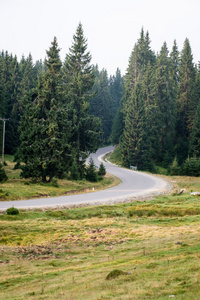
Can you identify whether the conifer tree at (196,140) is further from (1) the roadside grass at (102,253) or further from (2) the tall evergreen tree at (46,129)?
(1) the roadside grass at (102,253)

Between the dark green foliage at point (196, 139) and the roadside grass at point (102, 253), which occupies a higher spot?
the dark green foliage at point (196, 139)

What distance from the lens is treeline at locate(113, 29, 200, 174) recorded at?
5703cm

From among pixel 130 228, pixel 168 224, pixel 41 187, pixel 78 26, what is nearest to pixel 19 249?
pixel 130 228

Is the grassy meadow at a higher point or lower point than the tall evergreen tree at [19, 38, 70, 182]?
lower

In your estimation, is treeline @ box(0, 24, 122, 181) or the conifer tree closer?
treeline @ box(0, 24, 122, 181)

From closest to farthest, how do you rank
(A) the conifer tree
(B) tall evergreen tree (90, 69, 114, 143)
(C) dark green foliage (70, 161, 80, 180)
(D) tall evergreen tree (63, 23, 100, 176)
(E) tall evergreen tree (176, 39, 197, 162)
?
(C) dark green foliage (70, 161, 80, 180) → (D) tall evergreen tree (63, 23, 100, 176) → (A) the conifer tree → (E) tall evergreen tree (176, 39, 197, 162) → (B) tall evergreen tree (90, 69, 114, 143)

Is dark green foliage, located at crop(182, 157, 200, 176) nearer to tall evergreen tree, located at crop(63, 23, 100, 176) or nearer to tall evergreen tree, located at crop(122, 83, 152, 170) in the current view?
tall evergreen tree, located at crop(122, 83, 152, 170)

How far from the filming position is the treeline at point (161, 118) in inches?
2245

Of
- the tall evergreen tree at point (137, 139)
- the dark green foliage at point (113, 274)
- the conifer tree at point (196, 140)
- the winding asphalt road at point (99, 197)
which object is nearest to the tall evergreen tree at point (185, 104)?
the conifer tree at point (196, 140)

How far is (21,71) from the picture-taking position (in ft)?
245

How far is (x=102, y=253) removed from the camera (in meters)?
12.0

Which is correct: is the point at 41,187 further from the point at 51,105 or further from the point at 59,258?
the point at 59,258

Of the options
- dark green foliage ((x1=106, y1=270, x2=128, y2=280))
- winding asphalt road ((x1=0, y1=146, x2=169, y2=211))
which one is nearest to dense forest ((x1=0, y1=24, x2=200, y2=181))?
winding asphalt road ((x1=0, y1=146, x2=169, y2=211))

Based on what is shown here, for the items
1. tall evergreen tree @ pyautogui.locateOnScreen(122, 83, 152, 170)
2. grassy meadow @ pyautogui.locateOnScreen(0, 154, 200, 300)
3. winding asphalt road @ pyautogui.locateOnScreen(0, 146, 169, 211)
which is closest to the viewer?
grassy meadow @ pyautogui.locateOnScreen(0, 154, 200, 300)
